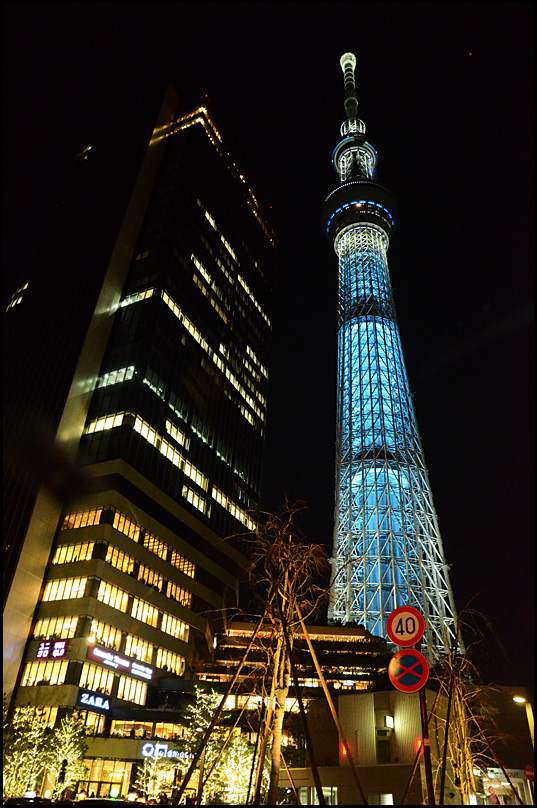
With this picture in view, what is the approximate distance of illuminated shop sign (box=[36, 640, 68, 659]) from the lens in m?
50.7

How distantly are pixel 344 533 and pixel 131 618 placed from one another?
4023 cm

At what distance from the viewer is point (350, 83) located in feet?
457

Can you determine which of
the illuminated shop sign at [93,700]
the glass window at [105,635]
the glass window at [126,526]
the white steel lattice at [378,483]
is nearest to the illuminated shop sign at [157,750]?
the illuminated shop sign at [93,700]

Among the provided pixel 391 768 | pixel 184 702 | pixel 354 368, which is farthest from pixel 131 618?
pixel 354 368

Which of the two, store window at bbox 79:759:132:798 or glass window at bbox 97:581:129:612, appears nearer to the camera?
store window at bbox 79:759:132:798

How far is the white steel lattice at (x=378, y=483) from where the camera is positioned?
8188 cm

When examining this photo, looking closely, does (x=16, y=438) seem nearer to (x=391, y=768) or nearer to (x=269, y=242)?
(x=391, y=768)

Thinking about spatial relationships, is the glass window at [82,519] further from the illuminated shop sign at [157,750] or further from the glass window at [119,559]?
the illuminated shop sign at [157,750]

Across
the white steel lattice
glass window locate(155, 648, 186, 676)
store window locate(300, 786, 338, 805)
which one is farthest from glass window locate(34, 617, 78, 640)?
the white steel lattice

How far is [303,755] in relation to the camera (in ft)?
152

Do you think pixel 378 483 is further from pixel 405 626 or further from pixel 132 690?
pixel 405 626

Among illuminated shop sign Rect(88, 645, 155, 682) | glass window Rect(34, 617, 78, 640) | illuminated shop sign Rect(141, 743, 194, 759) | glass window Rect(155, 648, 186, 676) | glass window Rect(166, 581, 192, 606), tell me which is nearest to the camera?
illuminated shop sign Rect(141, 743, 194, 759)

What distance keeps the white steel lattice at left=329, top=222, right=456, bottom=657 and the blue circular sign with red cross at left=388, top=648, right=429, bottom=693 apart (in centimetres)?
6133

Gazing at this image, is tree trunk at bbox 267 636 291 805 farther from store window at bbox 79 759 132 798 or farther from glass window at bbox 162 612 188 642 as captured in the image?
glass window at bbox 162 612 188 642
